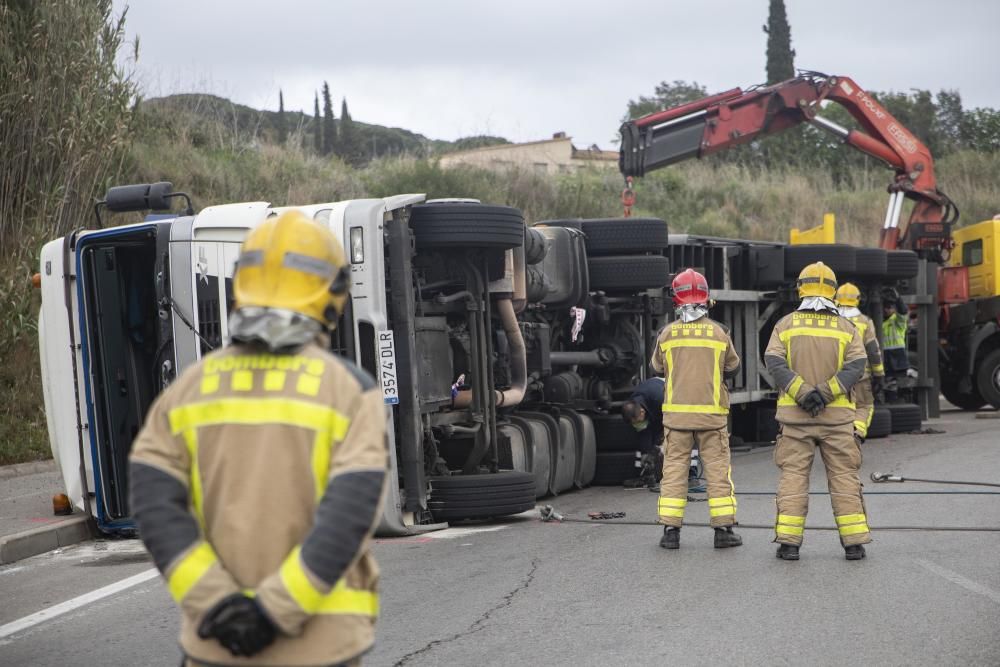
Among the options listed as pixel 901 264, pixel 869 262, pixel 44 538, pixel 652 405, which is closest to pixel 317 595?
pixel 44 538

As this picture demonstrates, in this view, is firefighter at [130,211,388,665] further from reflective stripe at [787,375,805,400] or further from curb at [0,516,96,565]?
curb at [0,516,96,565]

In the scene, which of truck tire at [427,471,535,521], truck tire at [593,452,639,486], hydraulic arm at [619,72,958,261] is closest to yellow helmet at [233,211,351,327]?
truck tire at [427,471,535,521]

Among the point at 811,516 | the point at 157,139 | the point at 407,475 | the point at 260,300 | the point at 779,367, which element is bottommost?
the point at 811,516

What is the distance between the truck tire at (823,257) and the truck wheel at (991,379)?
5.68 meters

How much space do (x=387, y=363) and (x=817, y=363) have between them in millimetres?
2801

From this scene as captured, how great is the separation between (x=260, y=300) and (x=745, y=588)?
Result: 4.85m

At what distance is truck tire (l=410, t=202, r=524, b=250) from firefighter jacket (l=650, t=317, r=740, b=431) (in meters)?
1.50

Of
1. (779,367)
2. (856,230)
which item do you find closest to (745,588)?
(779,367)

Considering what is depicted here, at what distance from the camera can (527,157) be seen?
39031 mm

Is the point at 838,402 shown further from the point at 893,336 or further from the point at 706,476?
the point at 893,336

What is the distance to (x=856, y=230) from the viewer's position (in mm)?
37625

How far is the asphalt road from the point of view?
19.4 feet

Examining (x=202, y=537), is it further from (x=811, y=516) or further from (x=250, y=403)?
(x=811, y=516)

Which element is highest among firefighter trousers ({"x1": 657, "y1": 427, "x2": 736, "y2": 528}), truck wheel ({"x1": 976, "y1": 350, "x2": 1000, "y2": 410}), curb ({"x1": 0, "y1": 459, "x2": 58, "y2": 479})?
firefighter trousers ({"x1": 657, "y1": 427, "x2": 736, "y2": 528})
